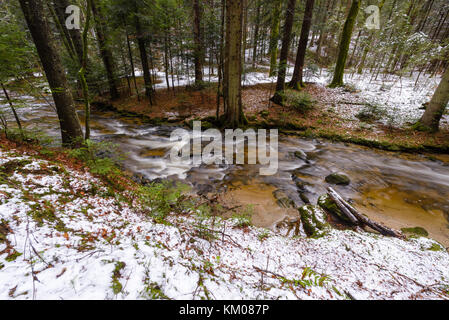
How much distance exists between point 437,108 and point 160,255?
12555 mm

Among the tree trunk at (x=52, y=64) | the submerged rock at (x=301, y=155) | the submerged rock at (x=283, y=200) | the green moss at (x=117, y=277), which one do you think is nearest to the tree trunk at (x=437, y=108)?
the submerged rock at (x=301, y=155)

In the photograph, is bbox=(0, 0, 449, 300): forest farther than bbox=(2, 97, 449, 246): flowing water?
No

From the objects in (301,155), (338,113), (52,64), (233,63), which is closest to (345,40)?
(338,113)

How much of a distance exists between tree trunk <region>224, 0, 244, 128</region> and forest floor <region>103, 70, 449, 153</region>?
3.93 feet

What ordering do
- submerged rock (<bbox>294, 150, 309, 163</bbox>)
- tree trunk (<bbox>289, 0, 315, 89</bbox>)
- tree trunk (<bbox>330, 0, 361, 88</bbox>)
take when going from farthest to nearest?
tree trunk (<bbox>330, 0, 361, 88</bbox>) → tree trunk (<bbox>289, 0, 315, 89</bbox>) → submerged rock (<bbox>294, 150, 309, 163</bbox>)

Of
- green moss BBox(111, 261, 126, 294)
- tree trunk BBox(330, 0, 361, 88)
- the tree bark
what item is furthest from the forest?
tree trunk BBox(330, 0, 361, 88)

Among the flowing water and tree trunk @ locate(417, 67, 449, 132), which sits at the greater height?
tree trunk @ locate(417, 67, 449, 132)

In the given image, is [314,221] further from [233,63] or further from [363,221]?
[233,63]

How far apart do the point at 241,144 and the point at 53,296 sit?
7.71 meters

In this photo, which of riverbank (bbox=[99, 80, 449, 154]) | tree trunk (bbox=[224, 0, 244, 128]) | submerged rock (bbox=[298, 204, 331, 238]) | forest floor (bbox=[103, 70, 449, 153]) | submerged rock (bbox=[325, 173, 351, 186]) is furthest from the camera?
forest floor (bbox=[103, 70, 449, 153])

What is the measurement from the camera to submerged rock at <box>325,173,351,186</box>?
18.9 ft

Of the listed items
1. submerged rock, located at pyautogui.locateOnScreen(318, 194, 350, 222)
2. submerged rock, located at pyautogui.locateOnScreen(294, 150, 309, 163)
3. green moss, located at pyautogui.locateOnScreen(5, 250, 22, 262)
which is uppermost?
green moss, located at pyautogui.locateOnScreen(5, 250, 22, 262)

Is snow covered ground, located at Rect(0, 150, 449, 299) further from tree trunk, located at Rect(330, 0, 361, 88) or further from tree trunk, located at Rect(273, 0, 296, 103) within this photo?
tree trunk, located at Rect(330, 0, 361, 88)

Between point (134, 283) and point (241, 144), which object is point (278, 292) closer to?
point (134, 283)
